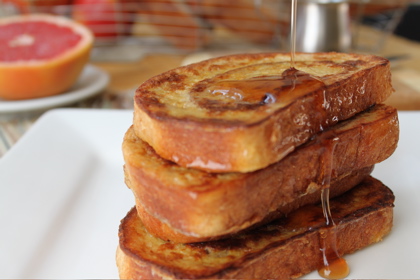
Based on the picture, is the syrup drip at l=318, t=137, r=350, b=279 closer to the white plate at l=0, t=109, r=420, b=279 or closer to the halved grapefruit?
the white plate at l=0, t=109, r=420, b=279

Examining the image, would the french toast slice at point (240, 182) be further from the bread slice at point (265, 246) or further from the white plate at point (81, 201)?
the white plate at point (81, 201)

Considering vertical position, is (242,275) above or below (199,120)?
below

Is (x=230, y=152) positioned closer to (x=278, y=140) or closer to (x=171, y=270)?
(x=278, y=140)

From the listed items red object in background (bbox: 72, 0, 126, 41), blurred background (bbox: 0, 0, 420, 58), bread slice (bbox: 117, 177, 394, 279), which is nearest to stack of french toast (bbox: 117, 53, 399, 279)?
bread slice (bbox: 117, 177, 394, 279)

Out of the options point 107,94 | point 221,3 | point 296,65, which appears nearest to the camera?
point 296,65

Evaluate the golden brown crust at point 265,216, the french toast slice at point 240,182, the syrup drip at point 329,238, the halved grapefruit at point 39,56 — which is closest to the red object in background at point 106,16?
the halved grapefruit at point 39,56

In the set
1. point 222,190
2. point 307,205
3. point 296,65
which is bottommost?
point 307,205

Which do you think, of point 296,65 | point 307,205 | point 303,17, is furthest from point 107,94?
point 307,205
